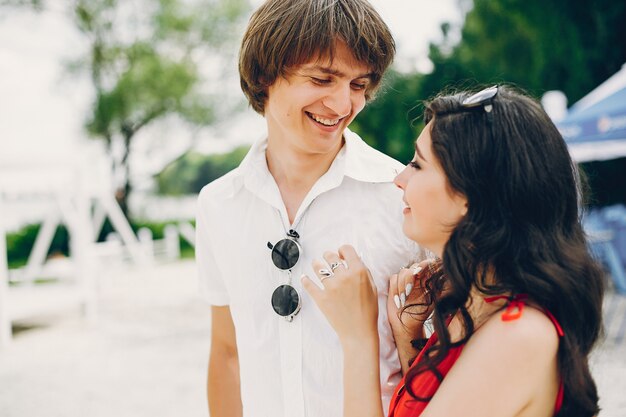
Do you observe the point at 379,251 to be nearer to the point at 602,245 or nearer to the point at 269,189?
the point at 269,189

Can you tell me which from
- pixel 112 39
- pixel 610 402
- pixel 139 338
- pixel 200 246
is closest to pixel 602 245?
pixel 610 402

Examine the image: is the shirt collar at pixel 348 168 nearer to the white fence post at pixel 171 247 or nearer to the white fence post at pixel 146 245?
the white fence post at pixel 146 245

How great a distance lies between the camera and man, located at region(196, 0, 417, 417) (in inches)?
63.9

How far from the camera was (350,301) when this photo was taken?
4.76 feet

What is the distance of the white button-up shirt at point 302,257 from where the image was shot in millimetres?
1610

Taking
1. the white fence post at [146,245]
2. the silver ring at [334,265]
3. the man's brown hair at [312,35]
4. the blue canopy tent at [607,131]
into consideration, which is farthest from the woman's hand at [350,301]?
the white fence post at [146,245]

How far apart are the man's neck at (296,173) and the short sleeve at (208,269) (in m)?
0.26

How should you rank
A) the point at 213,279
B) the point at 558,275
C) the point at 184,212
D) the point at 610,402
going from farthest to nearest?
the point at 184,212, the point at 610,402, the point at 213,279, the point at 558,275

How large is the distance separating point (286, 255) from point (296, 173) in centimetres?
28

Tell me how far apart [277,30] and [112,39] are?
Result: 59.2ft

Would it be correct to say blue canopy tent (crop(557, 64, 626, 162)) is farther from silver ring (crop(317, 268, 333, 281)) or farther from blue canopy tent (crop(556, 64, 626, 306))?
silver ring (crop(317, 268, 333, 281))

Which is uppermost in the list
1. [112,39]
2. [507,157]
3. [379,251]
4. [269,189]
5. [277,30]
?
[112,39]

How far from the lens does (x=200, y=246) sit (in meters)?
1.93

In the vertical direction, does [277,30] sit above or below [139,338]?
above
